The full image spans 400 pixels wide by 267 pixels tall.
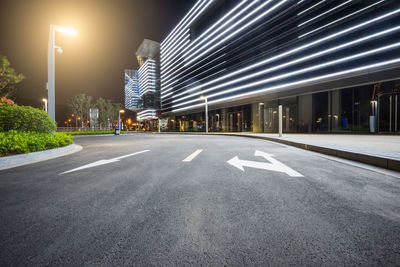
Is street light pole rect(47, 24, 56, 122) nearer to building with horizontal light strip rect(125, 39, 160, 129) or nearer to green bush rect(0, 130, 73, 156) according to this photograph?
green bush rect(0, 130, 73, 156)

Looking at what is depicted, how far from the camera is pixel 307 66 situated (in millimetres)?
21547

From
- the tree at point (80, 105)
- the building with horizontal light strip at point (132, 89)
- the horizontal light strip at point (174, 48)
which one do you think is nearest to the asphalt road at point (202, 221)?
the tree at point (80, 105)

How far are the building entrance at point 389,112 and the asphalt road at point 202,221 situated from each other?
59.9ft

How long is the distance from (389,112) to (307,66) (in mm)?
9850

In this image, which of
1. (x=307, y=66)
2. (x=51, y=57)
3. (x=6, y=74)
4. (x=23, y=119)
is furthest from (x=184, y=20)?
(x=23, y=119)

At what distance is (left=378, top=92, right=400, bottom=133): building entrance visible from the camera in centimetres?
1506

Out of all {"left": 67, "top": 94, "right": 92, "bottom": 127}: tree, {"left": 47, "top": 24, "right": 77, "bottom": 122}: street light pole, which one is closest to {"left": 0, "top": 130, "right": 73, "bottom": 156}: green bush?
{"left": 47, "top": 24, "right": 77, "bottom": 122}: street light pole

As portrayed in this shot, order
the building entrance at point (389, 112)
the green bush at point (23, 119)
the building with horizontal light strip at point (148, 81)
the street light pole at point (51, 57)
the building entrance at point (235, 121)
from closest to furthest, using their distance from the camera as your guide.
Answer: the green bush at point (23, 119), the street light pole at point (51, 57), the building entrance at point (389, 112), the building entrance at point (235, 121), the building with horizontal light strip at point (148, 81)

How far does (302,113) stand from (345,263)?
966 inches

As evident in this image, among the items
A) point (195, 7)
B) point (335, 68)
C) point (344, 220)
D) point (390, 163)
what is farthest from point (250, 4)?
point (344, 220)

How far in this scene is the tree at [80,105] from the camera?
42.0 m

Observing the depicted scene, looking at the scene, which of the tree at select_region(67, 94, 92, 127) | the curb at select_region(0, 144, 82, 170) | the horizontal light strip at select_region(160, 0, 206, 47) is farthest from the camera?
the horizontal light strip at select_region(160, 0, 206, 47)

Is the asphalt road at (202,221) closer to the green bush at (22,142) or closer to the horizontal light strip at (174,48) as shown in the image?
the green bush at (22,142)

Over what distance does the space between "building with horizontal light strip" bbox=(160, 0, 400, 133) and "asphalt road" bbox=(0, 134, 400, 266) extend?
19041mm
